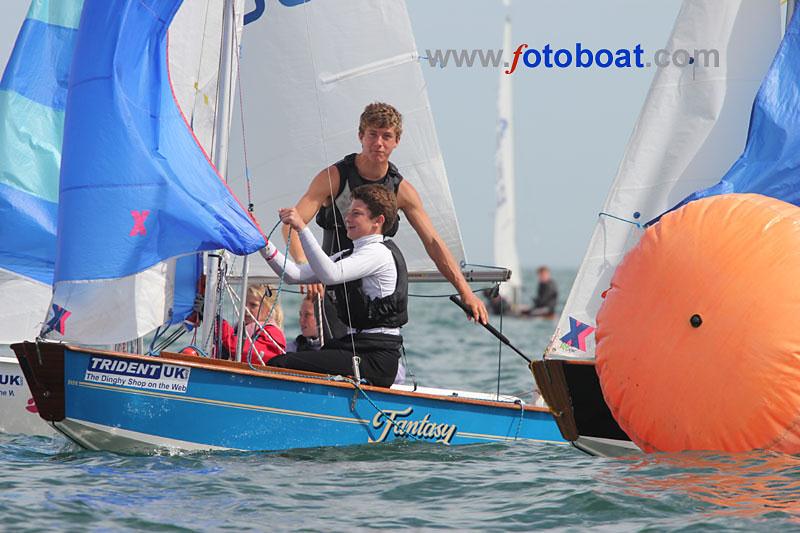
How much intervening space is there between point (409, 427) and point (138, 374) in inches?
55.2

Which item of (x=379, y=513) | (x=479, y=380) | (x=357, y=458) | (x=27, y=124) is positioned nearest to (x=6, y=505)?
(x=379, y=513)

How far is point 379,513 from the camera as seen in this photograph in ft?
17.9

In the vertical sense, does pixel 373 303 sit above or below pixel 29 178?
below

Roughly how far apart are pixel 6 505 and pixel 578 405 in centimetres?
269

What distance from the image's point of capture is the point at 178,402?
264 inches

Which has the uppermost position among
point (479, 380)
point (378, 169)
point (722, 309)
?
point (378, 169)

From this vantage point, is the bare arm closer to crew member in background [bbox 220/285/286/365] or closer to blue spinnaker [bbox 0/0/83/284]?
crew member in background [bbox 220/285/286/365]

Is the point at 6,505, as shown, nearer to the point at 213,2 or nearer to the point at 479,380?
the point at 213,2

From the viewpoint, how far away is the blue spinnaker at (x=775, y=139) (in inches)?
287

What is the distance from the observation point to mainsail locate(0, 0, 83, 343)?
8242 mm

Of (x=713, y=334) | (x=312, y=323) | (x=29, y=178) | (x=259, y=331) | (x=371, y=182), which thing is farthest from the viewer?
(x=29, y=178)

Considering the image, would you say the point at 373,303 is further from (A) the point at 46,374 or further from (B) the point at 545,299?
(B) the point at 545,299

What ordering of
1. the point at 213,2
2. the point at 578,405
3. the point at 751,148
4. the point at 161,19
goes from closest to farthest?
the point at 578,405 < the point at 161,19 < the point at 751,148 < the point at 213,2

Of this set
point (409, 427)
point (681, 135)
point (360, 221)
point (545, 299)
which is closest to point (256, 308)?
point (409, 427)
